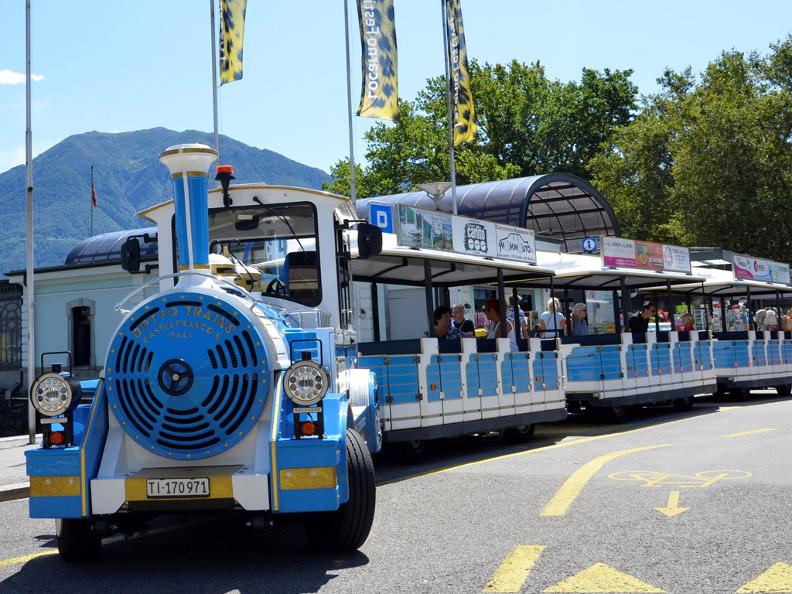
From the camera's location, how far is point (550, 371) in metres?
14.9

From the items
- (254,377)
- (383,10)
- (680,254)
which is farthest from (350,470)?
(383,10)

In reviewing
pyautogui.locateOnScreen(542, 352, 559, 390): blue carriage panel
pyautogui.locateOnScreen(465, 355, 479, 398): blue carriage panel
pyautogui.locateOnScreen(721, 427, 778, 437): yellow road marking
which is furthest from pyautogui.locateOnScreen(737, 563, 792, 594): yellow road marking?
pyautogui.locateOnScreen(542, 352, 559, 390): blue carriage panel

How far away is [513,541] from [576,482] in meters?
2.92

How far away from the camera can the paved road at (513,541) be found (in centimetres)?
563

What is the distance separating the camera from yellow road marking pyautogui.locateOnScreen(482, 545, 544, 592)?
5420 mm

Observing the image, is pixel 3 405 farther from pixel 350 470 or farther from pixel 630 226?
pixel 630 226

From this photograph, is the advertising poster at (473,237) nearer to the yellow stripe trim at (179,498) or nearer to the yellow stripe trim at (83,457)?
the yellow stripe trim at (83,457)

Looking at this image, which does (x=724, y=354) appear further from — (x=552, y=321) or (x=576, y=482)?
(x=576, y=482)

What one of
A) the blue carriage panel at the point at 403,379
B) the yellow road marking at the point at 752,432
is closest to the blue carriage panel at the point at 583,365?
the yellow road marking at the point at 752,432

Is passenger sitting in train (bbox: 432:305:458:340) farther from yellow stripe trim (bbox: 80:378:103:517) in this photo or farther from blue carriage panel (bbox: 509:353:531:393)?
yellow stripe trim (bbox: 80:378:103:517)

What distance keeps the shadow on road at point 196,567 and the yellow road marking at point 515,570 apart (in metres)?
0.92

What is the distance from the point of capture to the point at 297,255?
8305 millimetres

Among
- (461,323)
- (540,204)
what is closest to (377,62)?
(461,323)

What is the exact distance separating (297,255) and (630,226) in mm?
48396
